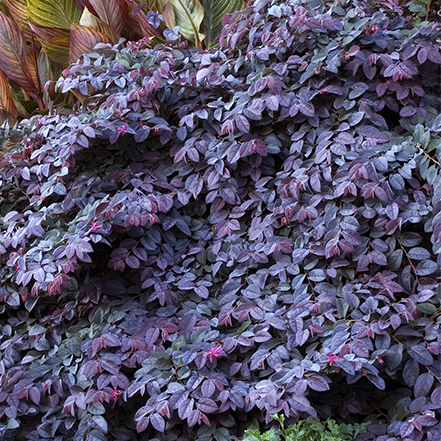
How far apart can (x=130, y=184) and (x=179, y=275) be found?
14.2 inches

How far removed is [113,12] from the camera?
2.61 metres

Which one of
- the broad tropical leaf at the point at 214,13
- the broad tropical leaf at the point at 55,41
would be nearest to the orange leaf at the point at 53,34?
the broad tropical leaf at the point at 55,41

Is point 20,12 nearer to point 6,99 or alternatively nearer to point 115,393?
point 6,99

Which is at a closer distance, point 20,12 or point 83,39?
point 83,39

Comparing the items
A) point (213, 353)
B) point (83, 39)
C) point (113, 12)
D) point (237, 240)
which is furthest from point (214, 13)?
point (213, 353)

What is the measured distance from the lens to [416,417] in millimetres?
1206

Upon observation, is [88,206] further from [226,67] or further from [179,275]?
[226,67]

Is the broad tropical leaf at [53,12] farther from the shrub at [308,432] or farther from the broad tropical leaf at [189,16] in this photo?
the shrub at [308,432]

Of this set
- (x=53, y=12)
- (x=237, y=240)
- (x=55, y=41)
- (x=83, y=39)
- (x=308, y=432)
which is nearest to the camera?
(x=308, y=432)

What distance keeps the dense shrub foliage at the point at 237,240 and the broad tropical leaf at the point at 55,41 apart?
905 millimetres

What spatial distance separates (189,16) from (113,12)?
393 mm

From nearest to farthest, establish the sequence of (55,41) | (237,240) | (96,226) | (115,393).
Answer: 1. (115,393)
2. (96,226)
3. (237,240)
4. (55,41)

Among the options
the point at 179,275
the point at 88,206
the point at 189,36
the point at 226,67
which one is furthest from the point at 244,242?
the point at 189,36

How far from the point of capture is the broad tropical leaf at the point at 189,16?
2.55 metres
